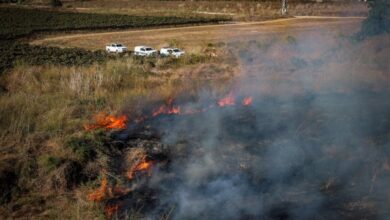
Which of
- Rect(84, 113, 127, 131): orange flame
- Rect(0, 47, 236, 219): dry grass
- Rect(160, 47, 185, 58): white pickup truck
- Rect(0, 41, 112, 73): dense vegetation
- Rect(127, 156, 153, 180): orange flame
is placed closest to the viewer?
Rect(0, 47, 236, 219): dry grass

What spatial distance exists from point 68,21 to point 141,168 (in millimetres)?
52680

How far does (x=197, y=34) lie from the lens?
44000mm

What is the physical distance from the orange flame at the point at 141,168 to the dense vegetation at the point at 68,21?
42.2 metres

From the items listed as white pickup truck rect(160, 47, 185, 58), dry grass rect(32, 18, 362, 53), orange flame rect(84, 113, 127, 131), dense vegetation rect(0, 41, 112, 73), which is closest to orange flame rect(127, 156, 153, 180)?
orange flame rect(84, 113, 127, 131)

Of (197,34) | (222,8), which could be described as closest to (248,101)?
(197,34)

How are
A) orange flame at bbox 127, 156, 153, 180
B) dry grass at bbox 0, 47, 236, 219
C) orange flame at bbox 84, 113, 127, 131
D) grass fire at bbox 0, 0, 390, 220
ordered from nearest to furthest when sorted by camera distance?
1. grass fire at bbox 0, 0, 390, 220
2. dry grass at bbox 0, 47, 236, 219
3. orange flame at bbox 127, 156, 153, 180
4. orange flame at bbox 84, 113, 127, 131

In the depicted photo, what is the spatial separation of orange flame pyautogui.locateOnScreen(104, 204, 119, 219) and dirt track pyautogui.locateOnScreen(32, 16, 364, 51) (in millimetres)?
29984

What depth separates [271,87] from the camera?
45.7 ft

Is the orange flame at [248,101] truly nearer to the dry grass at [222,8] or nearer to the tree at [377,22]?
the tree at [377,22]

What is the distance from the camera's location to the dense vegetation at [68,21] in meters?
51.7

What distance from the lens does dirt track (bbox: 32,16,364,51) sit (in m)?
40.0

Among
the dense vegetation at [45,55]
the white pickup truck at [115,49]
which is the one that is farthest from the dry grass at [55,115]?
the white pickup truck at [115,49]

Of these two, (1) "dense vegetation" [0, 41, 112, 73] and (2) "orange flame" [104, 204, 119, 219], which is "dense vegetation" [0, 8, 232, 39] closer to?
(1) "dense vegetation" [0, 41, 112, 73]

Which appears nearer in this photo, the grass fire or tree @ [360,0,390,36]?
the grass fire
